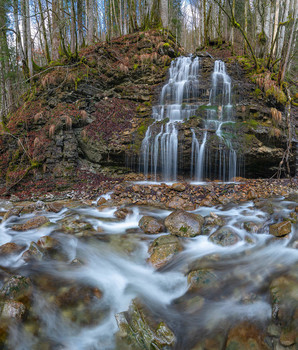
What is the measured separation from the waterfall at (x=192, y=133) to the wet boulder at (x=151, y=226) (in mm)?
3790

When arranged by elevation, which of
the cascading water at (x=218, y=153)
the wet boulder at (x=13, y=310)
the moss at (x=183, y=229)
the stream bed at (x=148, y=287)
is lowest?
the stream bed at (x=148, y=287)

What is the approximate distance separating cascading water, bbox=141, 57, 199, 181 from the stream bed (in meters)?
3.93

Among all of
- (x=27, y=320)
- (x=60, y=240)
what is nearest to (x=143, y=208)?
(x=60, y=240)

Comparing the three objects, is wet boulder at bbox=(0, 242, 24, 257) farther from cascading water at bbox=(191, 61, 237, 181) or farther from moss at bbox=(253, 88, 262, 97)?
moss at bbox=(253, 88, 262, 97)

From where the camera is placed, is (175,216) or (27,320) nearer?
(27,320)

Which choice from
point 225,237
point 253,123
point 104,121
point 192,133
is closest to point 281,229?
point 225,237

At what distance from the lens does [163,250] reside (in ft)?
11.6

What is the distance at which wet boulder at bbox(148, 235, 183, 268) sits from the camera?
3414 mm

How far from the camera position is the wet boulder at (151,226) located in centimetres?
439

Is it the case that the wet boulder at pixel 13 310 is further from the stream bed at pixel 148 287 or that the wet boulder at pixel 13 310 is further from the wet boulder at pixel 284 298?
the wet boulder at pixel 284 298

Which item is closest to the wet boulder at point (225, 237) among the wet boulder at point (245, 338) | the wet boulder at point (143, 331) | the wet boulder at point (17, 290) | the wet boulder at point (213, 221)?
the wet boulder at point (213, 221)

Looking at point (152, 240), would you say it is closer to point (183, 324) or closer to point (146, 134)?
point (183, 324)

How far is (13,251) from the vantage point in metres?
3.39

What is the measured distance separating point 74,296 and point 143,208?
3.36 metres
